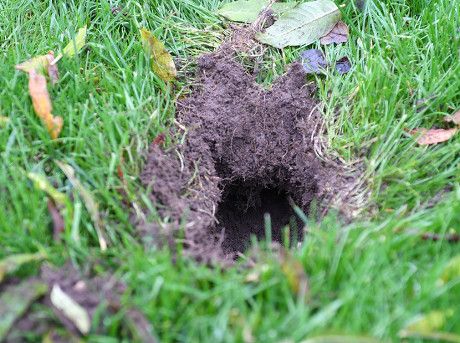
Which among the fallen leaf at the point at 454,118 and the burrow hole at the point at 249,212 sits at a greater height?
the fallen leaf at the point at 454,118

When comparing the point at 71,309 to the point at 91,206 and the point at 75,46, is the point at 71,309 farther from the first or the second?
the point at 75,46

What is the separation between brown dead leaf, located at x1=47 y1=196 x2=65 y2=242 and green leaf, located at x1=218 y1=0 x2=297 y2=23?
170 centimetres

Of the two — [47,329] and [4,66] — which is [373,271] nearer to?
[47,329]

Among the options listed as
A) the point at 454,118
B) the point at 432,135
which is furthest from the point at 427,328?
the point at 454,118

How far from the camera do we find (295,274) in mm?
1604

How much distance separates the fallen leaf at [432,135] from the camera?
2.27m

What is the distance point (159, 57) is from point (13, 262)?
1397 mm

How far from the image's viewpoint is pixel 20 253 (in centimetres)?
176

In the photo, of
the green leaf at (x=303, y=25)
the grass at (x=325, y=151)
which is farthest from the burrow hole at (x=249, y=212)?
the green leaf at (x=303, y=25)

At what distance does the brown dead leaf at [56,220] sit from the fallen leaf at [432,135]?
1.67 m

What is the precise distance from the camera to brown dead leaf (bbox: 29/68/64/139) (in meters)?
2.09

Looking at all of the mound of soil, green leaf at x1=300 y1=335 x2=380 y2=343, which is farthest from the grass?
the mound of soil

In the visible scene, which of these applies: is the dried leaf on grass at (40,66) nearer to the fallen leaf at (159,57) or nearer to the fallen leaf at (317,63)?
the fallen leaf at (159,57)

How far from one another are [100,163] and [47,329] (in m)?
0.75
